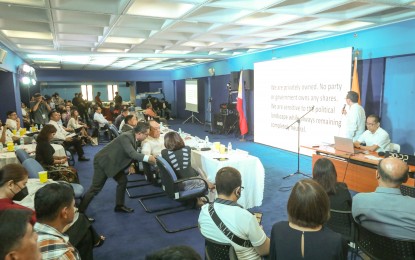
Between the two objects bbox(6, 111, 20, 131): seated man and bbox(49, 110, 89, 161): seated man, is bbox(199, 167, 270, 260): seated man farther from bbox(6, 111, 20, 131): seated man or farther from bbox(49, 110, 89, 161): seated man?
bbox(6, 111, 20, 131): seated man

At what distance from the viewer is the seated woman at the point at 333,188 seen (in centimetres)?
236

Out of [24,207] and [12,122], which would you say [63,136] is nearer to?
[12,122]

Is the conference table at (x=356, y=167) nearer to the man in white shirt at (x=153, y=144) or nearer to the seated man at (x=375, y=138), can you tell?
the seated man at (x=375, y=138)

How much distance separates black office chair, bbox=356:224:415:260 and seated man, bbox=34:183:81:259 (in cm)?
183

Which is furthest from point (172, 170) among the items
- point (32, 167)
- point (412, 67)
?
point (412, 67)

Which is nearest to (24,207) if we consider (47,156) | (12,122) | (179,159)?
(179,159)

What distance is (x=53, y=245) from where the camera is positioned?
1.44 metres

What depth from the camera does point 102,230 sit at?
3.52 metres

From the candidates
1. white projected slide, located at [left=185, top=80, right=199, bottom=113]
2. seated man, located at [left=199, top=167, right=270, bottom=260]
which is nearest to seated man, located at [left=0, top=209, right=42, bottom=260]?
seated man, located at [left=199, top=167, right=270, bottom=260]

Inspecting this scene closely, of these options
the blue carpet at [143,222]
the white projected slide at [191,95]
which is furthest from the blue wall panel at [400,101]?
the white projected slide at [191,95]

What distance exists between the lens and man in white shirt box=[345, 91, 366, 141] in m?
4.86

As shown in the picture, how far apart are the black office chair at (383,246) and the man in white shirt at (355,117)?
3260mm

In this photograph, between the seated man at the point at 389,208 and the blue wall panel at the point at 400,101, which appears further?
the blue wall panel at the point at 400,101

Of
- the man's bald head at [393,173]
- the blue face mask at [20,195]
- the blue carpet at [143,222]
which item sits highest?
the man's bald head at [393,173]
